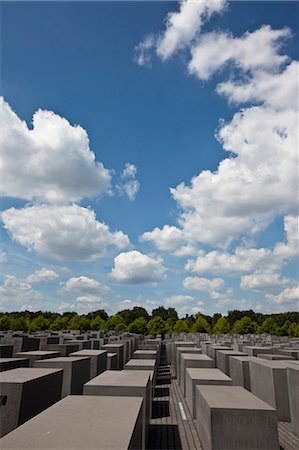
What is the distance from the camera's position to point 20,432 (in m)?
4.41

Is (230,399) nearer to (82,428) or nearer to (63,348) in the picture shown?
(82,428)

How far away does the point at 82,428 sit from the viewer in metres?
4.48

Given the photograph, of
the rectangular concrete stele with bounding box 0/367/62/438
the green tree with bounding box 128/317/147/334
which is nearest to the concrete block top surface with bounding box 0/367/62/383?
the rectangular concrete stele with bounding box 0/367/62/438

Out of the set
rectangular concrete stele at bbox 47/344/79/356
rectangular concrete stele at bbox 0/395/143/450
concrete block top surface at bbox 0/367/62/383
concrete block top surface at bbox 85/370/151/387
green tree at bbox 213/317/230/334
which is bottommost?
rectangular concrete stele at bbox 0/395/143/450

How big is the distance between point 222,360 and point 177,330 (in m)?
60.4

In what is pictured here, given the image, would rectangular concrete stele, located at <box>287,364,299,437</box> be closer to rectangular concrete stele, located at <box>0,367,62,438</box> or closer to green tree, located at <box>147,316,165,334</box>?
rectangular concrete stele, located at <box>0,367,62,438</box>

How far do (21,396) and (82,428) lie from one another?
11.5ft

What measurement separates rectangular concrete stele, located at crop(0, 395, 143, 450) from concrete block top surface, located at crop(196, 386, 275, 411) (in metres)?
1.81

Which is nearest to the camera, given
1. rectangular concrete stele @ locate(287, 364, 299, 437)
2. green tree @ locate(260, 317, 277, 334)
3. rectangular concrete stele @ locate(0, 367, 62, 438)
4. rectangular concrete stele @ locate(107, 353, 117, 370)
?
rectangular concrete stele @ locate(0, 367, 62, 438)

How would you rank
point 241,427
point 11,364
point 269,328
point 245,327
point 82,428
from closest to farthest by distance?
point 82,428
point 241,427
point 11,364
point 269,328
point 245,327

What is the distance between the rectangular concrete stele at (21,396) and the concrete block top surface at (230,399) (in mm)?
3774

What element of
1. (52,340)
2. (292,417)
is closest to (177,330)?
(52,340)

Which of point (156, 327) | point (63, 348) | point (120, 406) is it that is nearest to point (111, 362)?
point (63, 348)

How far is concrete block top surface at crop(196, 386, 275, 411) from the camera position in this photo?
21.5ft
